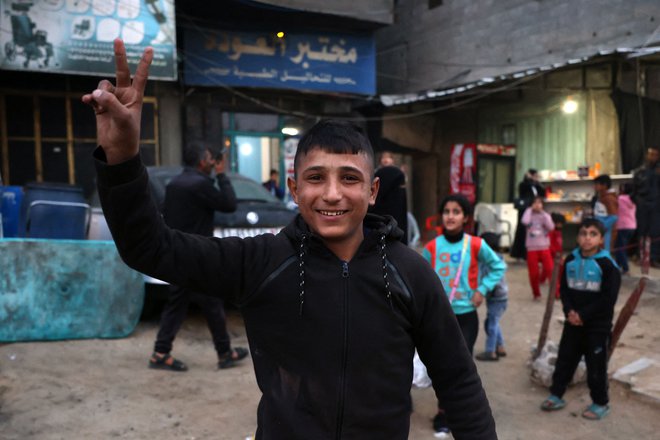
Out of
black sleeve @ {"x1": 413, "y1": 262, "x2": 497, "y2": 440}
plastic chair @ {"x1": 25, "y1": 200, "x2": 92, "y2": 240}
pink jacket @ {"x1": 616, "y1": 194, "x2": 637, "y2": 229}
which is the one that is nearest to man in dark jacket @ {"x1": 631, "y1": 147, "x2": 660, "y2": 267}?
pink jacket @ {"x1": 616, "y1": 194, "x2": 637, "y2": 229}

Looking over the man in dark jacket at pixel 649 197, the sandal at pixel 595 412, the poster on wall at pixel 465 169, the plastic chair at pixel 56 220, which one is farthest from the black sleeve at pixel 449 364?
the poster on wall at pixel 465 169

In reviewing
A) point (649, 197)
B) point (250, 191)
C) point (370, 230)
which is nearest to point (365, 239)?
point (370, 230)

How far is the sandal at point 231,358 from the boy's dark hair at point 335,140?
3607mm

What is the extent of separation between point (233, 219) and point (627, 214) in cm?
690

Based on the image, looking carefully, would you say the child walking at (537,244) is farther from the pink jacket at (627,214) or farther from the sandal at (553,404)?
the sandal at (553,404)

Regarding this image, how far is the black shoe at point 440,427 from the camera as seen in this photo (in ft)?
12.1

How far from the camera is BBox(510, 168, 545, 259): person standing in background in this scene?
1089cm

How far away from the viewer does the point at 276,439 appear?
1.49m

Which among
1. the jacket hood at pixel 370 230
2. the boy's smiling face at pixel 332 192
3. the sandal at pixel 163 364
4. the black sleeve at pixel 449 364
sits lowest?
the sandal at pixel 163 364

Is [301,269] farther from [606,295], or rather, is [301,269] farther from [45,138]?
[45,138]

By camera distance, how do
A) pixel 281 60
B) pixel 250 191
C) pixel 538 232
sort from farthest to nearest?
pixel 281 60, pixel 538 232, pixel 250 191

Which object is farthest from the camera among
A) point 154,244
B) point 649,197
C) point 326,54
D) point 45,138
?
point 326,54

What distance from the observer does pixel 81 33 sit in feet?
34.9

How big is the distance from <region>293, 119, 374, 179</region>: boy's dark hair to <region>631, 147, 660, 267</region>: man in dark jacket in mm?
8605
